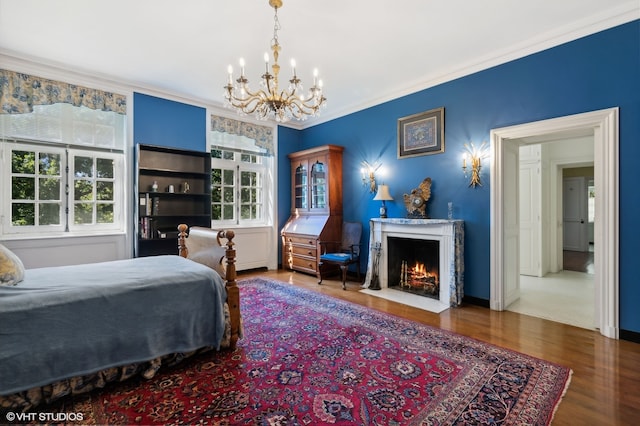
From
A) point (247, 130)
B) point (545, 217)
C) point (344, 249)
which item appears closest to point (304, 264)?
point (344, 249)

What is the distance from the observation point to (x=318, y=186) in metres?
5.30

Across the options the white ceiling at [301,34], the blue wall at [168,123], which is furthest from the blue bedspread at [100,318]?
the blue wall at [168,123]

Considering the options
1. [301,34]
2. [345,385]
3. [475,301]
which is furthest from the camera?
[475,301]

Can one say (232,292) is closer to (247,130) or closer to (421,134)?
(421,134)

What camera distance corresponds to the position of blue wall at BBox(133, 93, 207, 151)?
4.26 meters

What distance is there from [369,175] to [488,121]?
1.81 metres

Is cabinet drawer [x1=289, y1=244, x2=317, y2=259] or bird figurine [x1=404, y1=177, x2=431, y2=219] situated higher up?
bird figurine [x1=404, y1=177, x2=431, y2=219]

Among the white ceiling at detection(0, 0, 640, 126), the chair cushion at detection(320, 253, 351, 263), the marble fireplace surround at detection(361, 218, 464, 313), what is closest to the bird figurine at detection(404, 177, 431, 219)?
the marble fireplace surround at detection(361, 218, 464, 313)

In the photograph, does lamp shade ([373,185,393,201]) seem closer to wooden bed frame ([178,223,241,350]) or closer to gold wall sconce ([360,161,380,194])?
gold wall sconce ([360,161,380,194])

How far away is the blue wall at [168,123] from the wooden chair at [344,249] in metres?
2.59

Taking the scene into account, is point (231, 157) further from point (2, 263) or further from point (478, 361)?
point (478, 361)

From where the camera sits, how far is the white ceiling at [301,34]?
2596mm

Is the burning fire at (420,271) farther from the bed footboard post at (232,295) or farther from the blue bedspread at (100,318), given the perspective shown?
the blue bedspread at (100,318)

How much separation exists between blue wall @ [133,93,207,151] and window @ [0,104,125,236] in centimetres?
Answer: 24
